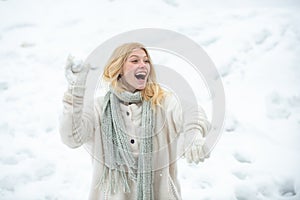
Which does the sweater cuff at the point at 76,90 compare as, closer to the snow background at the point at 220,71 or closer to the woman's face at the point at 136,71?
the woman's face at the point at 136,71

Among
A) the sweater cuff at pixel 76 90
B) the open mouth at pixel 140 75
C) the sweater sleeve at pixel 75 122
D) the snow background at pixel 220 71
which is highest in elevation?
the snow background at pixel 220 71

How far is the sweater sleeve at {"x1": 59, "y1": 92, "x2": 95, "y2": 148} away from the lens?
0.98 m

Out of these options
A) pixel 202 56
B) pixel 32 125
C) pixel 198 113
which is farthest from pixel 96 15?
pixel 198 113

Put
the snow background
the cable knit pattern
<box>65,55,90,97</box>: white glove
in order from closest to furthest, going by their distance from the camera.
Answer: <box>65,55,90,97</box>: white glove
the cable knit pattern
the snow background

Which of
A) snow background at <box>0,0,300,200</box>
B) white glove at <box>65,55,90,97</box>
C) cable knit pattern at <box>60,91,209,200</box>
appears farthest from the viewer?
snow background at <box>0,0,300,200</box>

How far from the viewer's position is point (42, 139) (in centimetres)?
183

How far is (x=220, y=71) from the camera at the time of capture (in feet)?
6.53

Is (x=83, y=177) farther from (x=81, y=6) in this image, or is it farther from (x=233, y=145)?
(x=81, y=6)

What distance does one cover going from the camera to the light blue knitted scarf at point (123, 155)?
104 centimetres

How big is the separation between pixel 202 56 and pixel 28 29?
3.94 feet

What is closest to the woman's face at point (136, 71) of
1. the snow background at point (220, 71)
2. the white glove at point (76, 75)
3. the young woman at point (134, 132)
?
the young woman at point (134, 132)

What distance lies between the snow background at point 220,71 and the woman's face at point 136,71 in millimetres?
655

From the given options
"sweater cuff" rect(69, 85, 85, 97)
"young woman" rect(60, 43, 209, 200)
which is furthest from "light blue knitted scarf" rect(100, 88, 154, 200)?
"sweater cuff" rect(69, 85, 85, 97)

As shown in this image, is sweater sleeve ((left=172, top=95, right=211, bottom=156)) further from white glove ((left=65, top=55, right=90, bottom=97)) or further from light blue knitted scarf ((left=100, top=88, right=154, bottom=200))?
white glove ((left=65, top=55, right=90, bottom=97))
